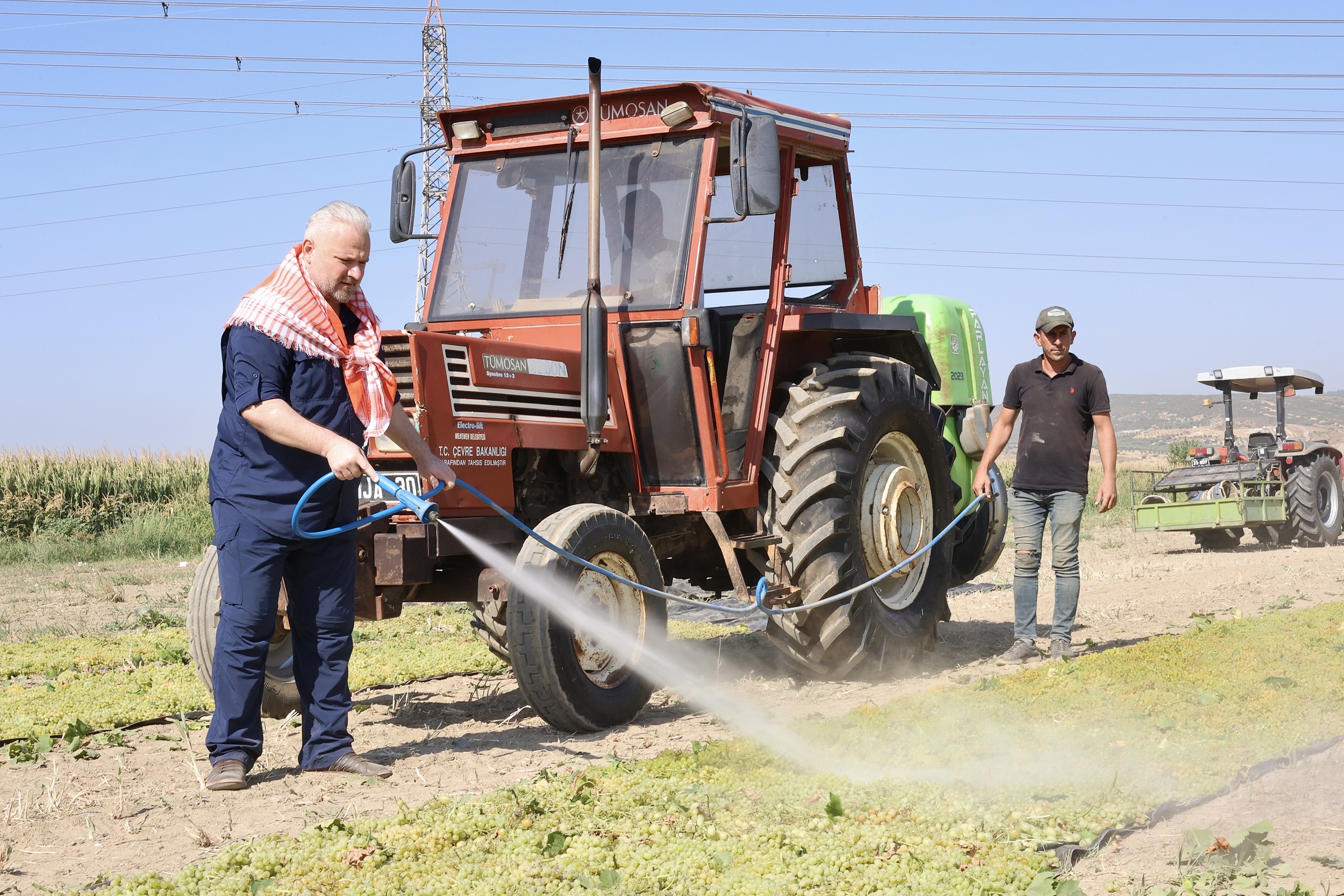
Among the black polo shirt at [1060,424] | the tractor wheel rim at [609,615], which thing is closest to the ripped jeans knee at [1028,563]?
the black polo shirt at [1060,424]

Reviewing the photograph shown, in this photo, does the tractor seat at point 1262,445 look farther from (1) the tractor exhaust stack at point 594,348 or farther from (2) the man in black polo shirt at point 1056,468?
(1) the tractor exhaust stack at point 594,348

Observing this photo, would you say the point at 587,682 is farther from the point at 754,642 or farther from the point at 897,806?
the point at 754,642

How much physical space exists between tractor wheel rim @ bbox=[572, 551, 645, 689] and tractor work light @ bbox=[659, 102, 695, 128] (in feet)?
6.98

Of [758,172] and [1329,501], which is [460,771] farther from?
[1329,501]

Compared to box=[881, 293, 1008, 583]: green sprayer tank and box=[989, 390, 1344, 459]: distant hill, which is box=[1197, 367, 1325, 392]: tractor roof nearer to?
box=[881, 293, 1008, 583]: green sprayer tank

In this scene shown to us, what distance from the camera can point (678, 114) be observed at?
6.03m

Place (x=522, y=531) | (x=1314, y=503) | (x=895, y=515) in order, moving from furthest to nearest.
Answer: (x=1314, y=503) < (x=895, y=515) < (x=522, y=531)

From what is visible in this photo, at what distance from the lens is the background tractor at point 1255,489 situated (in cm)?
1479

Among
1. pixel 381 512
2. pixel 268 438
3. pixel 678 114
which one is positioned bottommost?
pixel 381 512

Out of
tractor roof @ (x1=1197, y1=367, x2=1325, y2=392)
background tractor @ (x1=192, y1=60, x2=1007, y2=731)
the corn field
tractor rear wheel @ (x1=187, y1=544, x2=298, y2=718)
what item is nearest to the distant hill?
tractor roof @ (x1=1197, y1=367, x2=1325, y2=392)

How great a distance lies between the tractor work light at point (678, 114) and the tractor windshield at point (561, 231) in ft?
0.40

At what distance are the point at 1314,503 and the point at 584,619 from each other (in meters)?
12.7

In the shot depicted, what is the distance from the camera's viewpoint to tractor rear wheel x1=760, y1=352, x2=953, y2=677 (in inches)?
249

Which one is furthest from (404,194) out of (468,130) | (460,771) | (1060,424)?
(1060,424)
